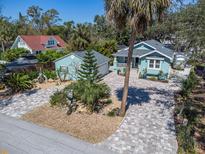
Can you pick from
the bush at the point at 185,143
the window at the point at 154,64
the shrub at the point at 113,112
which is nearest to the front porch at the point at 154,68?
the window at the point at 154,64

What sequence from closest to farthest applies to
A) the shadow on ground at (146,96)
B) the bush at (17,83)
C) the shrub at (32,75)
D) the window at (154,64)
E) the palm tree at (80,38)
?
the shadow on ground at (146,96)
the bush at (17,83)
the shrub at (32,75)
the window at (154,64)
the palm tree at (80,38)

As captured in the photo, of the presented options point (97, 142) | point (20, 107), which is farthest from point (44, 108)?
point (97, 142)

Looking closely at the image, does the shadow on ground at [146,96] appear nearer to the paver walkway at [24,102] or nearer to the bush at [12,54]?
the paver walkway at [24,102]

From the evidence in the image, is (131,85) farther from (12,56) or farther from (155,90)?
(12,56)

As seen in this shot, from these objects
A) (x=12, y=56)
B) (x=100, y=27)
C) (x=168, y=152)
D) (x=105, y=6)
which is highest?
(x=100, y=27)

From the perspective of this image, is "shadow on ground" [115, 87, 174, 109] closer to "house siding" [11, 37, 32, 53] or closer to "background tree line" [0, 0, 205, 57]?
"background tree line" [0, 0, 205, 57]
